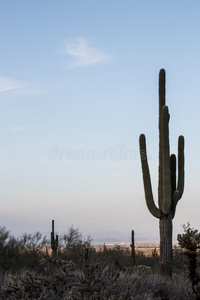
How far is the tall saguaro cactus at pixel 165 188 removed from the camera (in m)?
15.1

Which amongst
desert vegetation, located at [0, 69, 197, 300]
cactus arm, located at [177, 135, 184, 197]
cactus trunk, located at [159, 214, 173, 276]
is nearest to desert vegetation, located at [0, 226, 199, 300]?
desert vegetation, located at [0, 69, 197, 300]

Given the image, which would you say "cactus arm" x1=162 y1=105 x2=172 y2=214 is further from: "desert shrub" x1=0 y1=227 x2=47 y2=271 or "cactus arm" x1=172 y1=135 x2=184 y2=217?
"desert shrub" x1=0 y1=227 x2=47 y2=271

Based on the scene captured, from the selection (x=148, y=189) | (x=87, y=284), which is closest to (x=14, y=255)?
(x=148, y=189)

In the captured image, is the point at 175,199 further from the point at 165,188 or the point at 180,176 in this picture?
the point at 180,176

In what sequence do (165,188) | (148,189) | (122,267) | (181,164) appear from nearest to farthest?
1. (122,267)
2. (165,188)
3. (148,189)
4. (181,164)

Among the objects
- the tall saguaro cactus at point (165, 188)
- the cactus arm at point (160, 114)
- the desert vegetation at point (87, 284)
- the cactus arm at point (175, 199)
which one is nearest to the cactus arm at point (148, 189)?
the tall saguaro cactus at point (165, 188)

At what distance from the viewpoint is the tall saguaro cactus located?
15.1 meters

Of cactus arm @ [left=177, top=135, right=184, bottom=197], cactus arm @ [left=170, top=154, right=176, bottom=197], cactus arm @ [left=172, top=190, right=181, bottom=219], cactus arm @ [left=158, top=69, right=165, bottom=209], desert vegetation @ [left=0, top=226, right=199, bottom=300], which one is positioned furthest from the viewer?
cactus arm @ [left=170, top=154, right=176, bottom=197]

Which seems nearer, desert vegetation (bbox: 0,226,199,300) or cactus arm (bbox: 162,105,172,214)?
desert vegetation (bbox: 0,226,199,300)

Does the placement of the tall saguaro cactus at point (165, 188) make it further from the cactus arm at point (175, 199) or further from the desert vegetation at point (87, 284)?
the desert vegetation at point (87, 284)

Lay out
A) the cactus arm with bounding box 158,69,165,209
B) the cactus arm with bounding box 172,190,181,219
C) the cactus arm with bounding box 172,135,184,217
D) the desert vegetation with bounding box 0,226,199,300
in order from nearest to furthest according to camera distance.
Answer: the desert vegetation with bounding box 0,226,199,300 → the cactus arm with bounding box 172,190,181,219 → the cactus arm with bounding box 172,135,184,217 → the cactus arm with bounding box 158,69,165,209

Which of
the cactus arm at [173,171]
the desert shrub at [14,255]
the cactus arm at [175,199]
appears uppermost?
the cactus arm at [173,171]

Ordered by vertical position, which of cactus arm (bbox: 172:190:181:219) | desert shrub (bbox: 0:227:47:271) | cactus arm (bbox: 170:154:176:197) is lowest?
desert shrub (bbox: 0:227:47:271)

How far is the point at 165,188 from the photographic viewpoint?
15.0 metres
